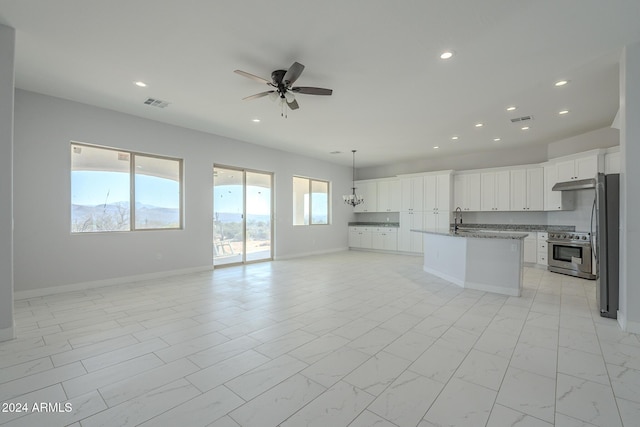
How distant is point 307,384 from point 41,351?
2484 millimetres

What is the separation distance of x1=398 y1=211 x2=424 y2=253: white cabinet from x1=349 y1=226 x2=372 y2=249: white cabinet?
1170 mm

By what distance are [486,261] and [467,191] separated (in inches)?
157

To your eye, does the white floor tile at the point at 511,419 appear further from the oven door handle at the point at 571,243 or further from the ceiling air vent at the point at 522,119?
the oven door handle at the point at 571,243

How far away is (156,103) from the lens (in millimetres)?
4652

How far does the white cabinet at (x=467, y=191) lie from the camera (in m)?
7.87

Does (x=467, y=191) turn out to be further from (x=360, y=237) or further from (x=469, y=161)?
(x=360, y=237)

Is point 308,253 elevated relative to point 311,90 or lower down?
lower down

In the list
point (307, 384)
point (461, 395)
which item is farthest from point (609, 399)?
point (307, 384)

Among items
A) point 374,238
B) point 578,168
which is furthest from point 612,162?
point 374,238

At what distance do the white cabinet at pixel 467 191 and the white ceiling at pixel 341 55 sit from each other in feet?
8.57

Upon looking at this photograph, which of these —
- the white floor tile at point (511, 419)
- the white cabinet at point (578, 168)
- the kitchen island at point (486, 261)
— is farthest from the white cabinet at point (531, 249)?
the white floor tile at point (511, 419)

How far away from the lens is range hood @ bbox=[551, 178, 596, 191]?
542 cm

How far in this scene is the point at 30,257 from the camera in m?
4.20

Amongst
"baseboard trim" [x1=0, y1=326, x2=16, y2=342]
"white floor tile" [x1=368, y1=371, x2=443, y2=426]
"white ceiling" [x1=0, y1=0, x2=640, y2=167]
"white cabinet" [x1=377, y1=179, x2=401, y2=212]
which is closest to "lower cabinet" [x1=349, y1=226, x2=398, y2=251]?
"white cabinet" [x1=377, y1=179, x2=401, y2=212]
